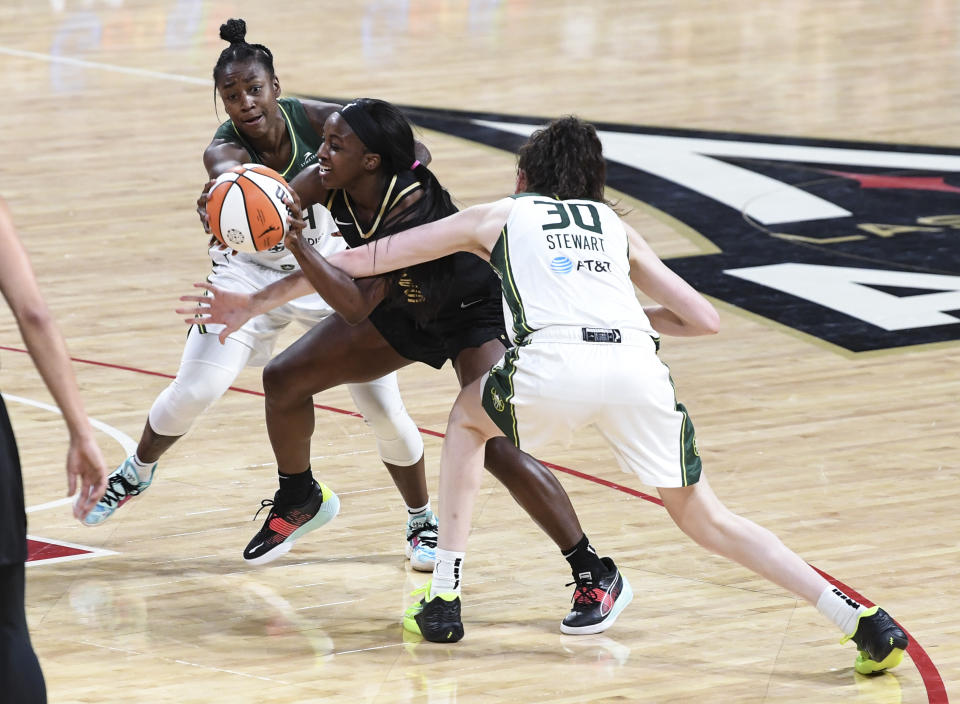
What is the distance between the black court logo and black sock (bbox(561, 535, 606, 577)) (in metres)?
3.31

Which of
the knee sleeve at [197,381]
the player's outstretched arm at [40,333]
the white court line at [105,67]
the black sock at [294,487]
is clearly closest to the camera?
the player's outstretched arm at [40,333]

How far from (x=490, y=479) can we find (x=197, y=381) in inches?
52.8

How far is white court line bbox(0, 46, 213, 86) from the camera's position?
1393cm

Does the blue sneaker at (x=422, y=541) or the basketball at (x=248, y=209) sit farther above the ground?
the basketball at (x=248, y=209)

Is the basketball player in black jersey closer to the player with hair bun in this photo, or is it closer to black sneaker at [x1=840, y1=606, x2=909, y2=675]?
the player with hair bun

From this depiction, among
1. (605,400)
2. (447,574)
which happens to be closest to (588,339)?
(605,400)

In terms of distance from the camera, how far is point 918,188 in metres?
10.6

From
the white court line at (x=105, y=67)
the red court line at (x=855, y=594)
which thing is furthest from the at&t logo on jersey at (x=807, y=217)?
the white court line at (x=105, y=67)

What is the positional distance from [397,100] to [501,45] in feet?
9.14

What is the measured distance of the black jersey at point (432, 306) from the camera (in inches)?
193

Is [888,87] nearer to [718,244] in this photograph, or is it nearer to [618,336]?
[718,244]

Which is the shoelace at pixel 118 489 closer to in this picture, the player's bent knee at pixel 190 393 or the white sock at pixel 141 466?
the white sock at pixel 141 466

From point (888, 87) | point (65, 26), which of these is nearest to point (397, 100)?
point (888, 87)

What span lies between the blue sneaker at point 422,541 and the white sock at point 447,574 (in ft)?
1.71
